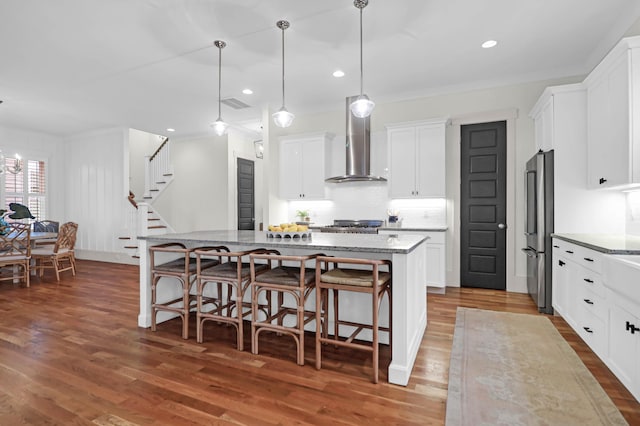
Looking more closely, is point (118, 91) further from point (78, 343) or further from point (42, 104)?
point (78, 343)

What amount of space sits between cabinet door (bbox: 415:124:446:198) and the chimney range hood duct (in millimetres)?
589

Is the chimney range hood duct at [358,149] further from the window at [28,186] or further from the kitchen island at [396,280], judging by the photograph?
the window at [28,186]

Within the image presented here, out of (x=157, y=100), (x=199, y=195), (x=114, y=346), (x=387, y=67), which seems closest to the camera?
(x=114, y=346)

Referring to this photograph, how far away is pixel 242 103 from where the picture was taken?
5.73 m

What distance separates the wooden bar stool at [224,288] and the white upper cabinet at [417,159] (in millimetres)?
2818

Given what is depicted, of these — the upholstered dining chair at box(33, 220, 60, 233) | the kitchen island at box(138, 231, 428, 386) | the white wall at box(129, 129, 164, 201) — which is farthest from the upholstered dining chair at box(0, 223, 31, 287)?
the white wall at box(129, 129, 164, 201)

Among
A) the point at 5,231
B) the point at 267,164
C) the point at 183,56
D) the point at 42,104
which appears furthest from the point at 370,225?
the point at 42,104

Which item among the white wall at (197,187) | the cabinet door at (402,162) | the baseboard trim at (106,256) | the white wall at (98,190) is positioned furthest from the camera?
the white wall at (197,187)

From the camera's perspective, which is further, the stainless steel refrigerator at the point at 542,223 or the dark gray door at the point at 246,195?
the dark gray door at the point at 246,195

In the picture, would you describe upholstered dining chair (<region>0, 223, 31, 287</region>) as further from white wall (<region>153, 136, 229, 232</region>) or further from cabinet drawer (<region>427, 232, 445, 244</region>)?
cabinet drawer (<region>427, 232, 445, 244</region>)

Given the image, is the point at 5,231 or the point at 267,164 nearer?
the point at 5,231

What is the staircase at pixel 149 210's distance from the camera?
709cm

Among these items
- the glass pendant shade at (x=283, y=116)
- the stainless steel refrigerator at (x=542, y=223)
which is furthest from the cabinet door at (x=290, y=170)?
the stainless steel refrigerator at (x=542, y=223)

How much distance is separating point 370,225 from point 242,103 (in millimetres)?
3000
